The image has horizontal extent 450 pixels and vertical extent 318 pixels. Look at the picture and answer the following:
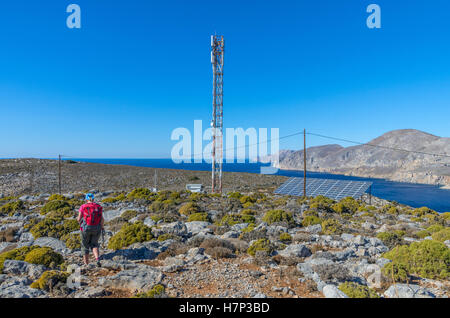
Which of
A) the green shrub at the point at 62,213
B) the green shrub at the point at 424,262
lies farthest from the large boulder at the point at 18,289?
the green shrub at the point at 62,213

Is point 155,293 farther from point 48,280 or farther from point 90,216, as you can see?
point 90,216

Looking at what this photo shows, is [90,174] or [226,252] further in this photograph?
[90,174]

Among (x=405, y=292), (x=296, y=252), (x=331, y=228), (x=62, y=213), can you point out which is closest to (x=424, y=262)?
(x=405, y=292)

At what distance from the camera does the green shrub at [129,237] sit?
815 centimetres

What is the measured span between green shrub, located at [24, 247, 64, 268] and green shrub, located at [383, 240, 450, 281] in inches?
326

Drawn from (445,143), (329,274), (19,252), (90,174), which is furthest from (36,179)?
(445,143)

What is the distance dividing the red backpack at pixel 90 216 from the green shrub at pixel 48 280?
1.41m

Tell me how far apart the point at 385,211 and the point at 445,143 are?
202m

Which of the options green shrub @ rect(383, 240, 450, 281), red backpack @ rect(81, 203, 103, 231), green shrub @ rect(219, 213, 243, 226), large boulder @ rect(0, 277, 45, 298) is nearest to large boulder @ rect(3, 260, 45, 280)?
large boulder @ rect(0, 277, 45, 298)

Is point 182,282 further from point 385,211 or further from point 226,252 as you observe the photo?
point 385,211

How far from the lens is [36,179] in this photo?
38.7 metres

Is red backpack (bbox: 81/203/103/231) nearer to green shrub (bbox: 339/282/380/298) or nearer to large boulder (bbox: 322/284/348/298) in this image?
large boulder (bbox: 322/284/348/298)

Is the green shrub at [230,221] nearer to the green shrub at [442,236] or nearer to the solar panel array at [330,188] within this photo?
the green shrub at [442,236]
